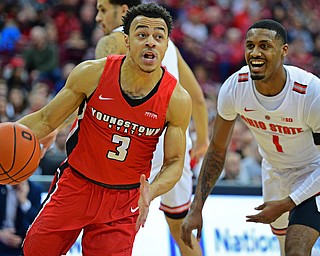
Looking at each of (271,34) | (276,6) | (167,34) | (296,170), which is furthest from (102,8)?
(276,6)

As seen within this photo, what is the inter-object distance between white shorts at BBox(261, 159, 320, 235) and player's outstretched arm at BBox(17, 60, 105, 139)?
1610 millimetres

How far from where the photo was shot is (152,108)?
4.54 m

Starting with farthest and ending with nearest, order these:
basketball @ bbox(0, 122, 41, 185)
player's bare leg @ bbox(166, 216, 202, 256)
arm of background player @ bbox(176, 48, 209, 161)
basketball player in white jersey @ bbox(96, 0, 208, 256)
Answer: arm of background player @ bbox(176, 48, 209, 161), player's bare leg @ bbox(166, 216, 202, 256), basketball player in white jersey @ bbox(96, 0, 208, 256), basketball @ bbox(0, 122, 41, 185)

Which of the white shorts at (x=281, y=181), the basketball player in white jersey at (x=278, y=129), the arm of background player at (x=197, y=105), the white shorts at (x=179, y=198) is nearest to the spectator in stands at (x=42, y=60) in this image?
the arm of background player at (x=197, y=105)

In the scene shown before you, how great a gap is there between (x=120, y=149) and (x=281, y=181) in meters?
1.36

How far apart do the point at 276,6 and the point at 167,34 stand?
40.2ft

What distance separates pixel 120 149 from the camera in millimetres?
4590

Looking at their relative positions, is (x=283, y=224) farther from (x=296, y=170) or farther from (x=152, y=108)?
(x=152, y=108)

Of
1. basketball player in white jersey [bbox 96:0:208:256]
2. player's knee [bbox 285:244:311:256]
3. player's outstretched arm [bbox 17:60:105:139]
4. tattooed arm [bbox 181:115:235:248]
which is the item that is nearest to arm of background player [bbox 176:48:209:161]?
basketball player in white jersey [bbox 96:0:208:256]

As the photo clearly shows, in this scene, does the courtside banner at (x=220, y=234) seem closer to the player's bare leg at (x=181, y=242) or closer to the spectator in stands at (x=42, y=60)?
the player's bare leg at (x=181, y=242)

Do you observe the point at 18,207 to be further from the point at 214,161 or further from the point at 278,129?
the point at 278,129

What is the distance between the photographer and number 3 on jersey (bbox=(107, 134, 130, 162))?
180 inches

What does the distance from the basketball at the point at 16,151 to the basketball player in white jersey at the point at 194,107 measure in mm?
1325

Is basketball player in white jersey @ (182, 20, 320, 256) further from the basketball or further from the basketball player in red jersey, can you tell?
the basketball
